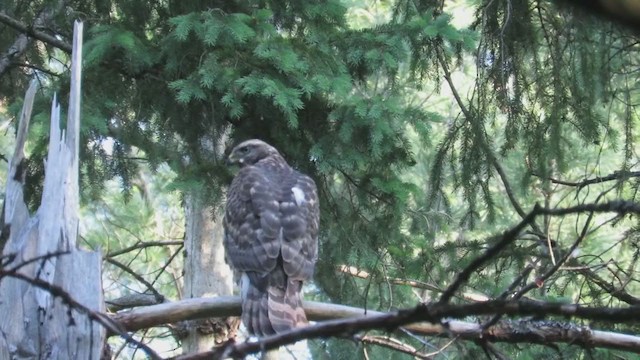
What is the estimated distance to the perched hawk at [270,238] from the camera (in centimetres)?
534

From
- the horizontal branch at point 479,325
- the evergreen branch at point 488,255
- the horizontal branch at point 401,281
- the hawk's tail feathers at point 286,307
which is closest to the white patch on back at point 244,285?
the hawk's tail feathers at point 286,307

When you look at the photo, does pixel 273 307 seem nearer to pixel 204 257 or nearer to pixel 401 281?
pixel 401 281

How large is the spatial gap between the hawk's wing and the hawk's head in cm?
16

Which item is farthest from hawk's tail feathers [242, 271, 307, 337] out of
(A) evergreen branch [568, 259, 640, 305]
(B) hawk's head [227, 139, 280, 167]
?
(A) evergreen branch [568, 259, 640, 305]

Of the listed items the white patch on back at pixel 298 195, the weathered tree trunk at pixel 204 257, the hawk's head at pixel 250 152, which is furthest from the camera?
the weathered tree trunk at pixel 204 257

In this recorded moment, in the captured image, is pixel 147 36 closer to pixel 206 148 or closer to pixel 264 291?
pixel 206 148

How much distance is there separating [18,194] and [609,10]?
269cm

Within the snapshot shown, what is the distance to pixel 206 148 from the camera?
6738mm

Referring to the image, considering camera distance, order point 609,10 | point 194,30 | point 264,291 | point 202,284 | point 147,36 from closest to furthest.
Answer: point 609,10 < point 264,291 < point 194,30 < point 147,36 < point 202,284

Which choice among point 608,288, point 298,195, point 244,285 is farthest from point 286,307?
point 608,288

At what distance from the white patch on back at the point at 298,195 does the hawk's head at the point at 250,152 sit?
0.51 metres

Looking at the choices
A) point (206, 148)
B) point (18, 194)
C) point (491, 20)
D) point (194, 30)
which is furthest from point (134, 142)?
point (18, 194)

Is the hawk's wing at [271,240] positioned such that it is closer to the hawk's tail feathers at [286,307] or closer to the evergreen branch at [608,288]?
the hawk's tail feathers at [286,307]

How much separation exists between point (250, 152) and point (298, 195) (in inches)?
27.8
